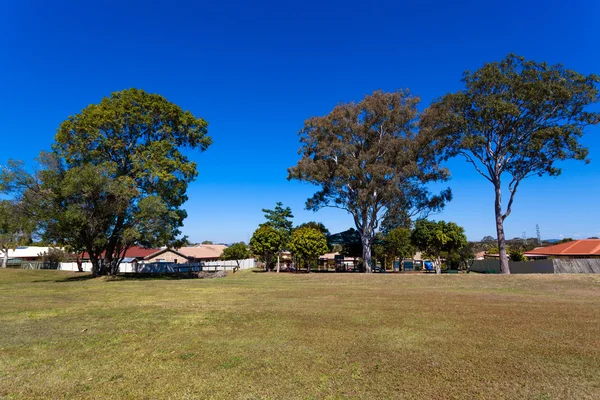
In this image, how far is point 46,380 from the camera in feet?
17.3

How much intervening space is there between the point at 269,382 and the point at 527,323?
7.41 metres

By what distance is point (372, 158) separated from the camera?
34.6 metres

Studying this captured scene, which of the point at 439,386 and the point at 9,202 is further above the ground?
the point at 9,202

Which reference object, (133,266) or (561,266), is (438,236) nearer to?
(561,266)

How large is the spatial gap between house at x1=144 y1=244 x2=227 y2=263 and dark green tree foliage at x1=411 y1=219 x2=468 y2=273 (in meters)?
36.1

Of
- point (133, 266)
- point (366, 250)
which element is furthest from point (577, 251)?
point (133, 266)

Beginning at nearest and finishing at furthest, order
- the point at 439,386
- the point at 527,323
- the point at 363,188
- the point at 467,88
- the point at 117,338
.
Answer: the point at 439,386, the point at 117,338, the point at 527,323, the point at 467,88, the point at 363,188

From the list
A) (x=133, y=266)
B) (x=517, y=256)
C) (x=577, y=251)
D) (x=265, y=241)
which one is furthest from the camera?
(x=577, y=251)

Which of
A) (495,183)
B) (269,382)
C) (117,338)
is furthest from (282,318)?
(495,183)

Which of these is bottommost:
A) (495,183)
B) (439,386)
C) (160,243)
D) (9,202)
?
(439,386)

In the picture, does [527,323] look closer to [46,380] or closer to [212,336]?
[212,336]

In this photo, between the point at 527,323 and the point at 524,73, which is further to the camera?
the point at 524,73

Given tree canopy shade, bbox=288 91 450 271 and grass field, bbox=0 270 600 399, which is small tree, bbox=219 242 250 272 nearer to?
tree canopy shade, bbox=288 91 450 271

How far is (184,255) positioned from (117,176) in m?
36.8
